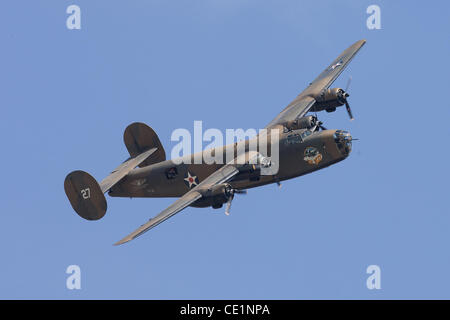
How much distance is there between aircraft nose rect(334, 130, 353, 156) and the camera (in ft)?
179

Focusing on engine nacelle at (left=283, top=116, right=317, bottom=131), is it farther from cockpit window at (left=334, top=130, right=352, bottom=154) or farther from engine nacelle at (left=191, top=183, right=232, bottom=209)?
engine nacelle at (left=191, top=183, right=232, bottom=209)

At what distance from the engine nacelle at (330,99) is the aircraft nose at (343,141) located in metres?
6.32

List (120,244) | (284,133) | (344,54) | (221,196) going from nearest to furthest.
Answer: (120,244), (221,196), (284,133), (344,54)

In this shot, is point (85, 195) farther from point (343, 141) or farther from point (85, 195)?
point (343, 141)

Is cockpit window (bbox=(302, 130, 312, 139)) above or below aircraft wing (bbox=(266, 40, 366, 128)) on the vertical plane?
below

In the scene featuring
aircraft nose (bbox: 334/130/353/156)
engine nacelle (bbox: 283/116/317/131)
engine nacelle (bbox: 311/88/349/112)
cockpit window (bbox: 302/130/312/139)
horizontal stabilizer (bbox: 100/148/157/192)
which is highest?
engine nacelle (bbox: 311/88/349/112)

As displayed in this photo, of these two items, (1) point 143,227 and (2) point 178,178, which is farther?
(2) point 178,178

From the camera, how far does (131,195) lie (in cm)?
5950

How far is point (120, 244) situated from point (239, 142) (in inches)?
438

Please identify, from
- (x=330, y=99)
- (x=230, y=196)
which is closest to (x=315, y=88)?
(x=330, y=99)

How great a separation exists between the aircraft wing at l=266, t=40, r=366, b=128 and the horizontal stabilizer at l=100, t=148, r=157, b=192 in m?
7.93

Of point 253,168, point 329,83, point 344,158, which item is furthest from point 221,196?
point 329,83

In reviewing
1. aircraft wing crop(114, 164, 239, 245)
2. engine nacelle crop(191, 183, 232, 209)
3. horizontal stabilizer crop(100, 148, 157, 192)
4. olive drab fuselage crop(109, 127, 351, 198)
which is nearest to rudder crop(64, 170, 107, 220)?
horizontal stabilizer crop(100, 148, 157, 192)

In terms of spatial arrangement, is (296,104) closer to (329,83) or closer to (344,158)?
(329,83)
